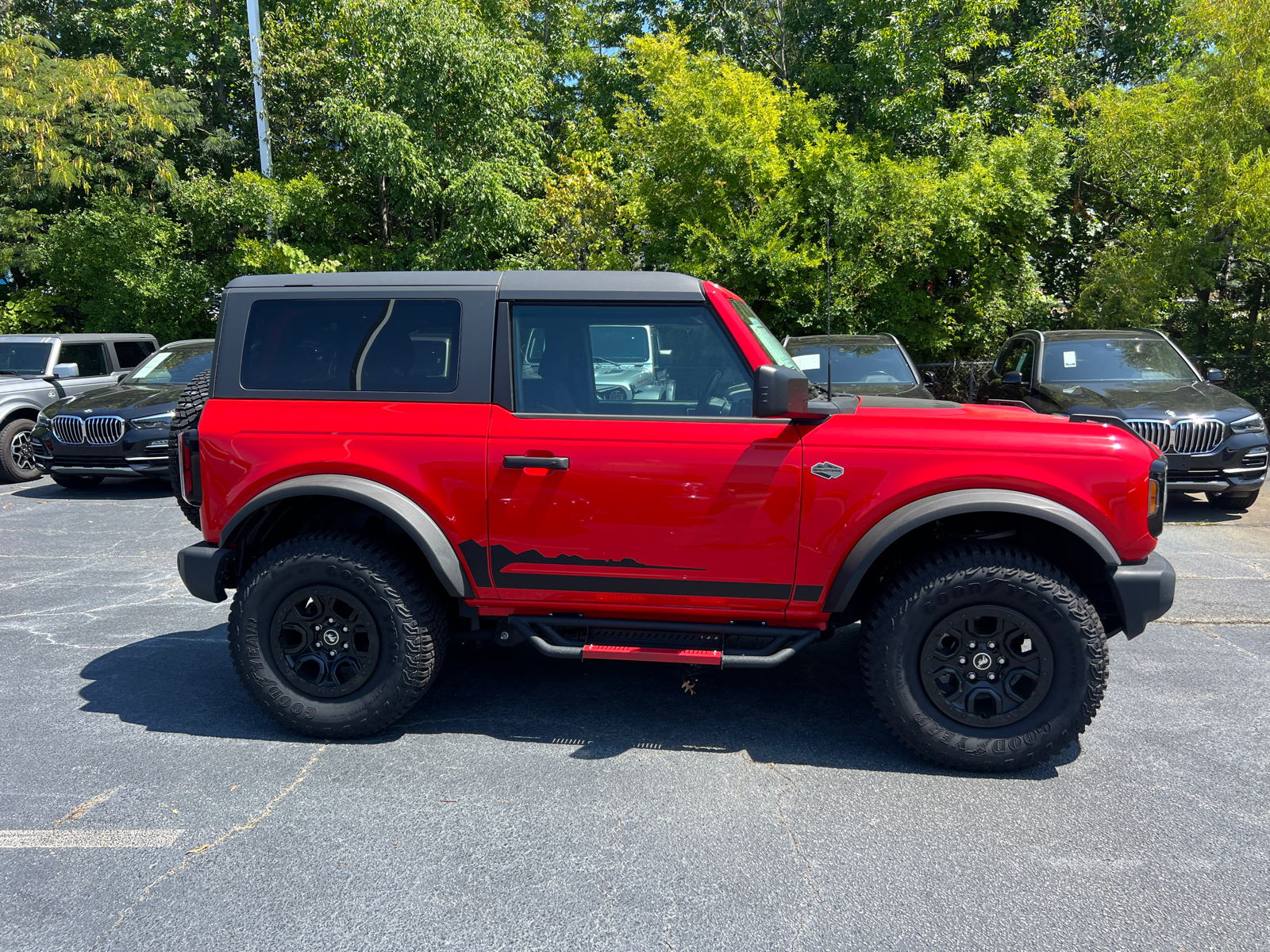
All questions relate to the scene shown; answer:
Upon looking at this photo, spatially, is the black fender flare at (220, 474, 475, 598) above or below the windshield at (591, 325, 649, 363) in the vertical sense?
below

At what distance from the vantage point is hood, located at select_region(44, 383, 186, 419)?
9.69 metres

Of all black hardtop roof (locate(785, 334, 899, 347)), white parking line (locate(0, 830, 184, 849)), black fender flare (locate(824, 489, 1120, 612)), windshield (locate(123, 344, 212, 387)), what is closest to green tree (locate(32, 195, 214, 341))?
windshield (locate(123, 344, 212, 387))

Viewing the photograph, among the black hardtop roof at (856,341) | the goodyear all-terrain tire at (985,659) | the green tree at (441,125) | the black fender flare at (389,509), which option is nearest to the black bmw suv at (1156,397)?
the black hardtop roof at (856,341)

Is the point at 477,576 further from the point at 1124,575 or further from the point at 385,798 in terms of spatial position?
the point at 1124,575

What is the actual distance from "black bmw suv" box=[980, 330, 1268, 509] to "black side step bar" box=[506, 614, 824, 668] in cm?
440

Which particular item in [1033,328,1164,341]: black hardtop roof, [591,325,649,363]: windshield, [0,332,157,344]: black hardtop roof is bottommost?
Result: [0,332,157,344]: black hardtop roof

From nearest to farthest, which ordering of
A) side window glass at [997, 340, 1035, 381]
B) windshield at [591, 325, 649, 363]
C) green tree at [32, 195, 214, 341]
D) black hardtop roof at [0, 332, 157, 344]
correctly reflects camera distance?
windshield at [591, 325, 649, 363], side window glass at [997, 340, 1035, 381], black hardtop roof at [0, 332, 157, 344], green tree at [32, 195, 214, 341]

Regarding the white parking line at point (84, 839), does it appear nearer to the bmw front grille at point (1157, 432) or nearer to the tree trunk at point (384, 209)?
the bmw front grille at point (1157, 432)

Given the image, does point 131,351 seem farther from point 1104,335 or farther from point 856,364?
point 1104,335

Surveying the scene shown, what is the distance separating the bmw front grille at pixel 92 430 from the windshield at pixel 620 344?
795 cm

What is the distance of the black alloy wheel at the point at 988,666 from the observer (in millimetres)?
3543

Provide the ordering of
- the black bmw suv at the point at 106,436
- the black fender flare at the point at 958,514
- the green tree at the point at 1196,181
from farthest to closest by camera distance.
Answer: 1. the green tree at the point at 1196,181
2. the black bmw suv at the point at 106,436
3. the black fender flare at the point at 958,514

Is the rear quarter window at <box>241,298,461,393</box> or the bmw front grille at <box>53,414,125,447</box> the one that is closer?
the rear quarter window at <box>241,298,461,393</box>

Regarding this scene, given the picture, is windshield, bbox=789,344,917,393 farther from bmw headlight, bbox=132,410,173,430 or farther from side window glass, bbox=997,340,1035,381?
bmw headlight, bbox=132,410,173,430
